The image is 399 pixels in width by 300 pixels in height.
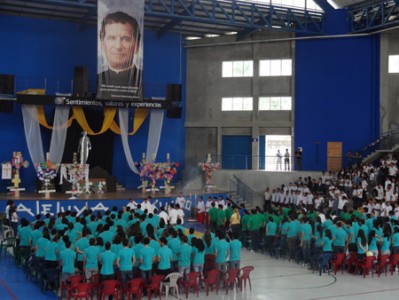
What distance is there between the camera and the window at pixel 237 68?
3525 cm

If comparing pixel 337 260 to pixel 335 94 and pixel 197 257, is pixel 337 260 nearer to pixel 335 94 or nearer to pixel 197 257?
pixel 197 257

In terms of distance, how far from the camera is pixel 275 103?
1367 inches

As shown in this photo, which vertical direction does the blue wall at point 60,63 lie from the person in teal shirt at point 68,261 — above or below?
above

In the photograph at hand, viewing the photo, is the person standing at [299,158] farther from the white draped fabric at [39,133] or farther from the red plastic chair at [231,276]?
the red plastic chair at [231,276]

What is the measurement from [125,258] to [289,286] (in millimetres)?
4902

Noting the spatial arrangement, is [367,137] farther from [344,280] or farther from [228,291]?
[228,291]

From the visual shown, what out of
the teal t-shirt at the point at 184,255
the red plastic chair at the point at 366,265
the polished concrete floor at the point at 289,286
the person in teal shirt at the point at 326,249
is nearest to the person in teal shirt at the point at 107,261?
the teal t-shirt at the point at 184,255

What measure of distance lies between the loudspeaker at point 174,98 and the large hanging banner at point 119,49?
304 centimetres

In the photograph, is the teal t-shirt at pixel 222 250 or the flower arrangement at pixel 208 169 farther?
the flower arrangement at pixel 208 169

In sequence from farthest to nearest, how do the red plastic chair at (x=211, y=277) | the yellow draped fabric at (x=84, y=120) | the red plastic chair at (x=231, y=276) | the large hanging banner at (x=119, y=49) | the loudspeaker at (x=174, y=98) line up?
the loudspeaker at (x=174, y=98), the yellow draped fabric at (x=84, y=120), the large hanging banner at (x=119, y=49), the red plastic chair at (x=231, y=276), the red plastic chair at (x=211, y=277)

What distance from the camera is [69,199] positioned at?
24.7 m

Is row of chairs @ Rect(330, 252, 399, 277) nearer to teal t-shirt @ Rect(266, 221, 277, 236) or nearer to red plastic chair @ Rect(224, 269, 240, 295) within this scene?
teal t-shirt @ Rect(266, 221, 277, 236)

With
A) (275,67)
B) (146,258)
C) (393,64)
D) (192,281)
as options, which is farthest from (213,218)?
(393,64)

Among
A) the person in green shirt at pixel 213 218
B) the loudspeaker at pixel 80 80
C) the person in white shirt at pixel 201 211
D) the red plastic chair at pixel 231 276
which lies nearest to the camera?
the red plastic chair at pixel 231 276
